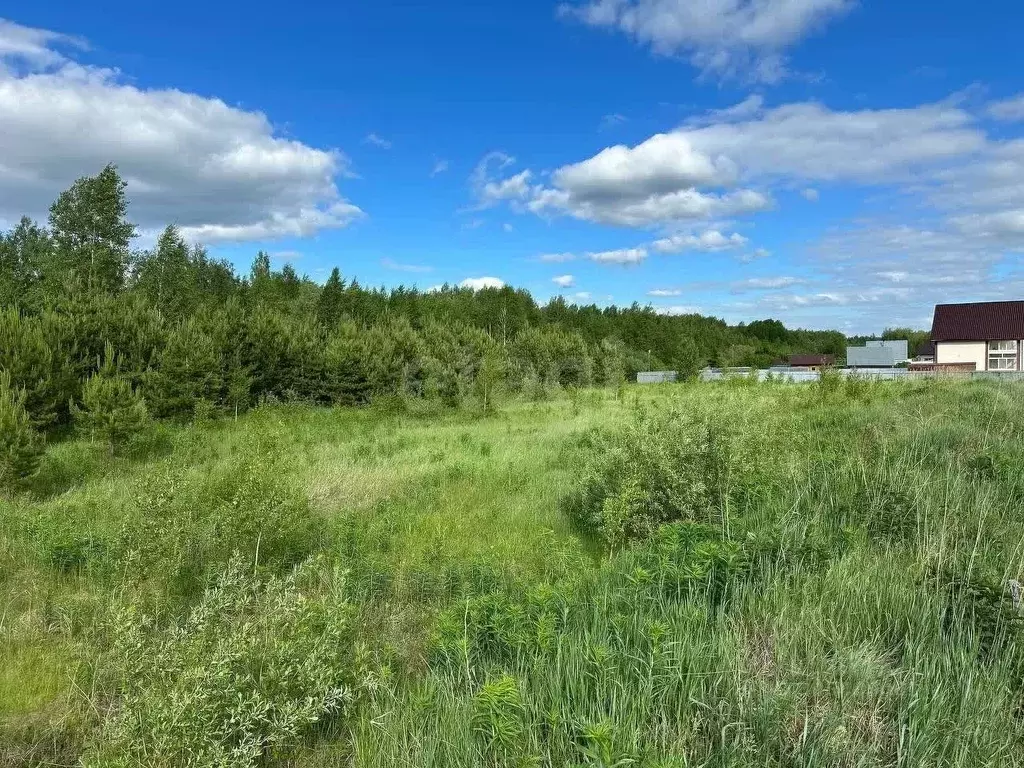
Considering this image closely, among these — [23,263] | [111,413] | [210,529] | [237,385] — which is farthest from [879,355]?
[23,263]

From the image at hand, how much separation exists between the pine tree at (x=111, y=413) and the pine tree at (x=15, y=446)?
2.70 metres

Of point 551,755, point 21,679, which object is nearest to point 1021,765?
point 551,755

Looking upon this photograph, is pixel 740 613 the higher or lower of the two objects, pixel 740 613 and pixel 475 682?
the higher

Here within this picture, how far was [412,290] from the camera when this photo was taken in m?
59.5

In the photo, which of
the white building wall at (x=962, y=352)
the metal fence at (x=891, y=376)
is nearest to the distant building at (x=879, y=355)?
the white building wall at (x=962, y=352)

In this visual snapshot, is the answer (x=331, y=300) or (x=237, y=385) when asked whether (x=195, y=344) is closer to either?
(x=237, y=385)

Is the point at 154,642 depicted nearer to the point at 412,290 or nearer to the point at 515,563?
the point at 515,563

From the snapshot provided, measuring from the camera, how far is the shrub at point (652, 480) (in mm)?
Answer: 6352

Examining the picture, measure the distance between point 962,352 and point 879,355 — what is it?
43.1 feet

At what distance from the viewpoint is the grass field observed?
2.72m

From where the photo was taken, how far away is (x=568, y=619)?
387 centimetres

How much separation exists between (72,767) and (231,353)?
1977 cm

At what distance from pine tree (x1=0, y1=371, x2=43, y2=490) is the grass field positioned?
2414 mm

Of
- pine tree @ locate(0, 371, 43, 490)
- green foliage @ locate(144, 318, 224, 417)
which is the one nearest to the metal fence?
green foliage @ locate(144, 318, 224, 417)
